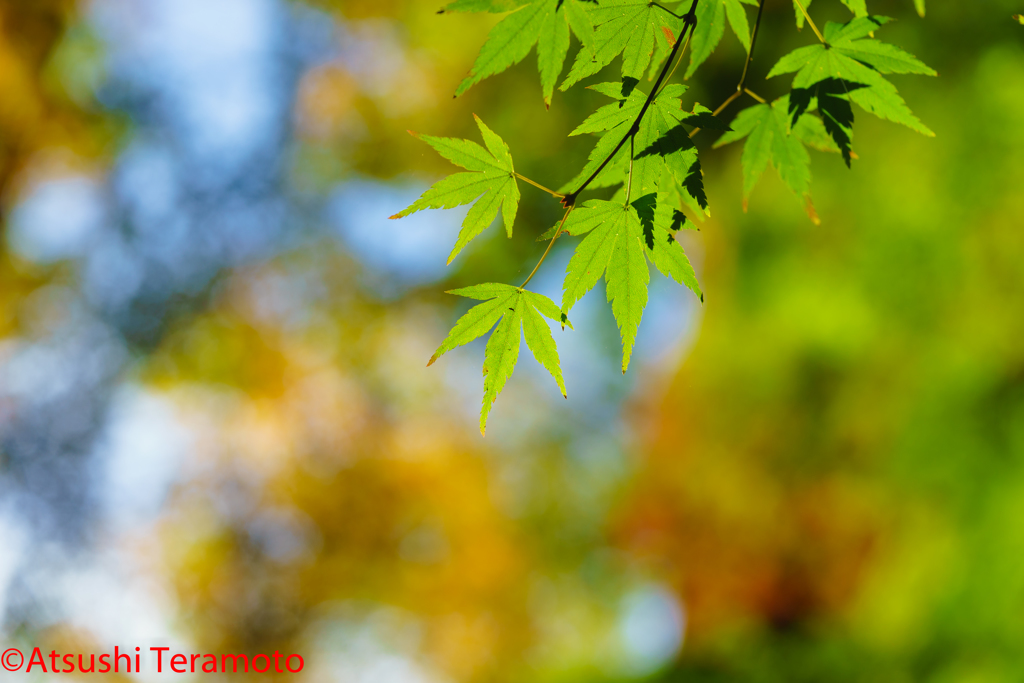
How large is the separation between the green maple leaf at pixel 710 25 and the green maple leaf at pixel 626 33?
0.06 metres

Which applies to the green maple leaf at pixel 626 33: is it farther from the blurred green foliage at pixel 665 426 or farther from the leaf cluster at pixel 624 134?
the blurred green foliage at pixel 665 426

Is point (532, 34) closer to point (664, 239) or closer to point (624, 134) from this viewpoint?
point (624, 134)

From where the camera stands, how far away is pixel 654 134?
0.78 metres

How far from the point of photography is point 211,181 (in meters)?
6.50

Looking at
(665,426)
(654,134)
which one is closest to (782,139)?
(654,134)

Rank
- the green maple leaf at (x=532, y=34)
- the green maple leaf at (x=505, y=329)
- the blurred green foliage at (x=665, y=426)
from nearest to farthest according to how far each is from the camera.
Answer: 1. the green maple leaf at (x=532, y=34)
2. the green maple leaf at (x=505, y=329)
3. the blurred green foliage at (x=665, y=426)

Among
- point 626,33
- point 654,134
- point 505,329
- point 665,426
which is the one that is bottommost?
point 505,329

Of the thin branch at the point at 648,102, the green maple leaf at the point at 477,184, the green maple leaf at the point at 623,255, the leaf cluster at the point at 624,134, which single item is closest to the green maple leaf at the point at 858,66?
the leaf cluster at the point at 624,134

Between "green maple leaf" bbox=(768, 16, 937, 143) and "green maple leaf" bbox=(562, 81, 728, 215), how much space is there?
16cm

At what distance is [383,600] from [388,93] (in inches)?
237

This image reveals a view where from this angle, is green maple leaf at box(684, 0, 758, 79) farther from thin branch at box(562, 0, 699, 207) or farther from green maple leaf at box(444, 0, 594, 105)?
green maple leaf at box(444, 0, 594, 105)

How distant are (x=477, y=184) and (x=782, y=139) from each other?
1.64 ft

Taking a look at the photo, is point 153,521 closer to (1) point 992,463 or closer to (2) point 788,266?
(2) point 788,266

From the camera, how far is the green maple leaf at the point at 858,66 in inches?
31.2
